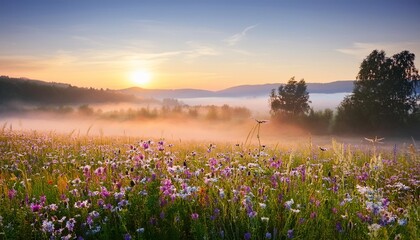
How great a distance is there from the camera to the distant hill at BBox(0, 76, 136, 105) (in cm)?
13850

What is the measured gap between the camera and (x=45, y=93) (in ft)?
472

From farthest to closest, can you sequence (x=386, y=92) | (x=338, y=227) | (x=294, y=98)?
(x=294, y=98), (x=386, y=92), (x=338, y=227)

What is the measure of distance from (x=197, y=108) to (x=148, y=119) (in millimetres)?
11121

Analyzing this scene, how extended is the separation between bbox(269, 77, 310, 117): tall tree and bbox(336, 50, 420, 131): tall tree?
1219cm

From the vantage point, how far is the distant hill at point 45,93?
5453 inches

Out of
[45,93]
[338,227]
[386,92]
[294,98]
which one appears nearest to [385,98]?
[386,92]

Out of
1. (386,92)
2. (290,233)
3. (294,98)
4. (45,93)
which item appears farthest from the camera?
(45,93)

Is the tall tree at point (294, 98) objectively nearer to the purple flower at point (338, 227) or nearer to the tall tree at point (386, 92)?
the tall tree at point (386, 92)

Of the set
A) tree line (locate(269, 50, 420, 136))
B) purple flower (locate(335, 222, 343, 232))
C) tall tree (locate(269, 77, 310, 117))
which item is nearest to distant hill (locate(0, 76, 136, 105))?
tall tree (locate(269, 77, 310, 117))

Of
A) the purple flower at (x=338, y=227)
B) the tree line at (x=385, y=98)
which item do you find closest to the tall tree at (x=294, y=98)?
the tree line at (x=385, y=98)

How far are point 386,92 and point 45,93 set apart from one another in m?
133

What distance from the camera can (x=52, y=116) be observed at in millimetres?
105438

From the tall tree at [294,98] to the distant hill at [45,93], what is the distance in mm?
112516

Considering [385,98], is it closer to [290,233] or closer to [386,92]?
[386,92]
